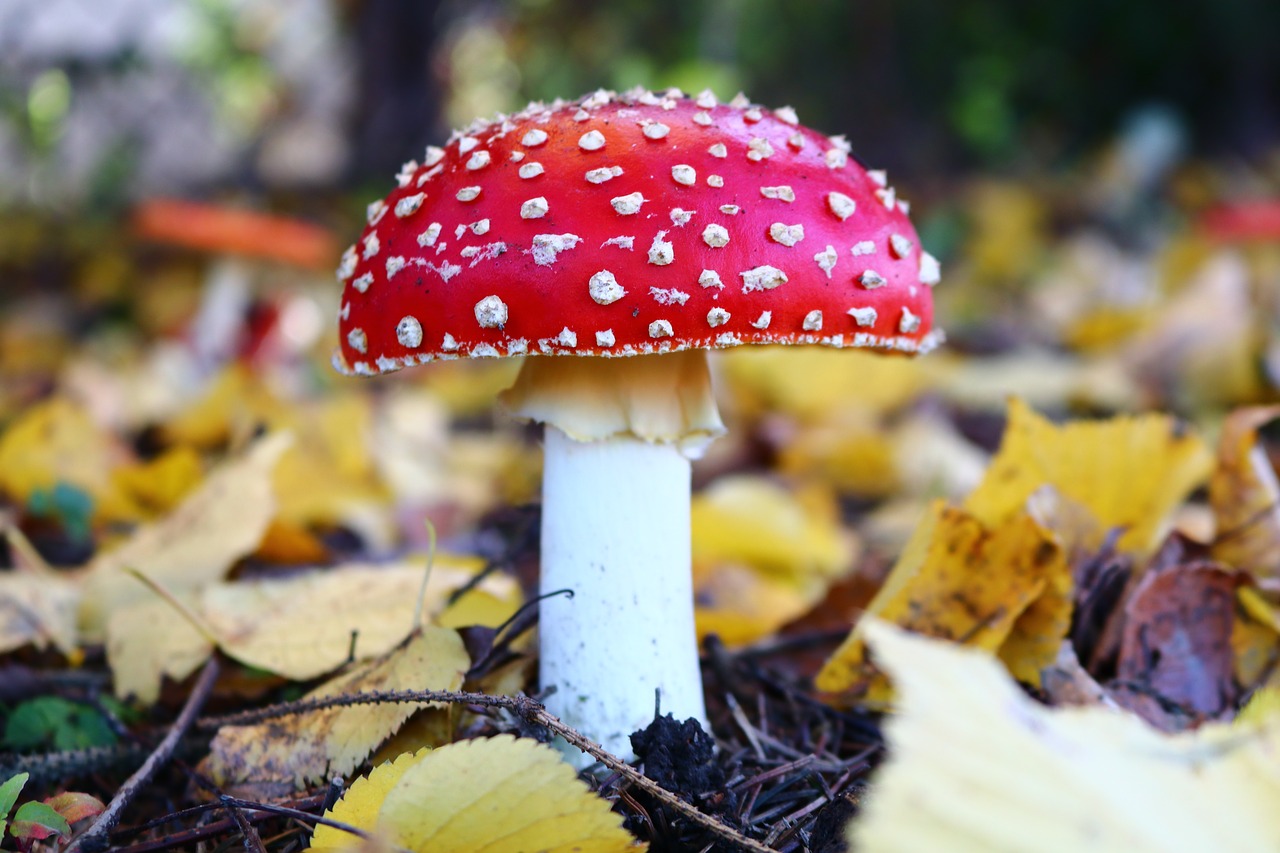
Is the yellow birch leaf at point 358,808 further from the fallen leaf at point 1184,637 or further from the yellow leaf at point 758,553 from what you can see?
the yellow leaf at point 758,553

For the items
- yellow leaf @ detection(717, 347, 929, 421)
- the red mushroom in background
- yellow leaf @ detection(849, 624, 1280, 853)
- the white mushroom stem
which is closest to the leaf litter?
yellow leaf @ detection(849, 624, 1280, 853)

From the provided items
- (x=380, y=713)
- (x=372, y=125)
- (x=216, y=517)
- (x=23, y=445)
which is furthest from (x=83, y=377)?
(x=372, y=125)

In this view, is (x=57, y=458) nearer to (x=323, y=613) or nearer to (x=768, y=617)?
(x=323, y=613)

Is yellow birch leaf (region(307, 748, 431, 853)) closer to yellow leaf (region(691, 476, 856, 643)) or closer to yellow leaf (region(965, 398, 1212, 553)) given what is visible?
yellow leaf (region(965, 398, 1212, 553))

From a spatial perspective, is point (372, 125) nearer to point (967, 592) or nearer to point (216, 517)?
point (216, 517)

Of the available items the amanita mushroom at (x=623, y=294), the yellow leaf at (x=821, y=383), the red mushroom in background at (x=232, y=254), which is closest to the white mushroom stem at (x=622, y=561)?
the amanita mushroom at (x=623, y=294)

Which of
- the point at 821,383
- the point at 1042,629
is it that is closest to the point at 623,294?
the point at 1042,629
